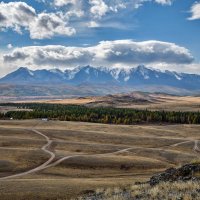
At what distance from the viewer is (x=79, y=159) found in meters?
92.2

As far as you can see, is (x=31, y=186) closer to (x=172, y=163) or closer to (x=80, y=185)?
(x=80, y=185)

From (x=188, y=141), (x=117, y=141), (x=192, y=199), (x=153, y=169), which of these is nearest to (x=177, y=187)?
(x=192, y=199)

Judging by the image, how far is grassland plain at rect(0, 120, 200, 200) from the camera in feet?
182

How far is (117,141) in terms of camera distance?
429ft

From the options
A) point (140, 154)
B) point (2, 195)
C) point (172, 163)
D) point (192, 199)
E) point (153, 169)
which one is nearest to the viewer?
point (192, 199)

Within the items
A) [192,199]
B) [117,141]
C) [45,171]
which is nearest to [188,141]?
[117,141]

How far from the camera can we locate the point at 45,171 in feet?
266

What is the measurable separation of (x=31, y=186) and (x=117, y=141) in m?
77.7

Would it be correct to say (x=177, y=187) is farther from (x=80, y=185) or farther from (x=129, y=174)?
(x=129, y=174)

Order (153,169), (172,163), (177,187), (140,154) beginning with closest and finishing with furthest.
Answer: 1. (177,187)
2. (153,169)
3. (172,163)
4. (140,154)

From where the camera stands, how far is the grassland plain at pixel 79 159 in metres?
55.6

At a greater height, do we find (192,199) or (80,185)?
(192,199)

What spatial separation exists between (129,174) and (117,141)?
48970mm

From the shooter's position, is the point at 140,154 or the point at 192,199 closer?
the point at 192,199
